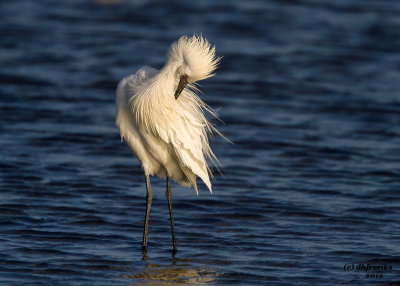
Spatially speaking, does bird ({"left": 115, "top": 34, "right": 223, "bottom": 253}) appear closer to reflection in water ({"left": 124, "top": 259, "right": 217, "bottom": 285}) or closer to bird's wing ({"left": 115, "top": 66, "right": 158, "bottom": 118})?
bird's wing ({"left": 115, "top": 66, "right": 158, "bottom": 118})

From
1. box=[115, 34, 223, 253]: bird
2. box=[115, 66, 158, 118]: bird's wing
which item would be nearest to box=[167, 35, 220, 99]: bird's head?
box=[115, 34, 223, 253]: bird

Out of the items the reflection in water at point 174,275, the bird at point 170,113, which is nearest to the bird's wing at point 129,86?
the bird at point 170,113

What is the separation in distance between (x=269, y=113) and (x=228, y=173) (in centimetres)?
288

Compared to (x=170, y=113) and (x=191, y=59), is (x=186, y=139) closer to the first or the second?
(x=170, y=113)

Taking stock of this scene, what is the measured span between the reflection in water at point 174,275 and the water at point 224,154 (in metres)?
0.02

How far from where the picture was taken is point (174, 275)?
662 centimetres

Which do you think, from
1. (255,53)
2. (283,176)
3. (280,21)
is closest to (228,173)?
(283,176)

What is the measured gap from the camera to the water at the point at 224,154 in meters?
6.92

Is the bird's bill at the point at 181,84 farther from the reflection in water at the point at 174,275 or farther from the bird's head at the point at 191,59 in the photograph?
the reflection in water at the point at 174,275

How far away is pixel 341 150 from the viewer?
1061 cm

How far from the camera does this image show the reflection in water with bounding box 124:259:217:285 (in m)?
6.48

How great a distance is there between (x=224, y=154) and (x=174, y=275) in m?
4.07

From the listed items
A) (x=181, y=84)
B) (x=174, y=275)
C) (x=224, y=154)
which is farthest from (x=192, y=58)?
(x=224, y=154)

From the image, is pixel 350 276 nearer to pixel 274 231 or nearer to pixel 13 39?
pixel 274 231
